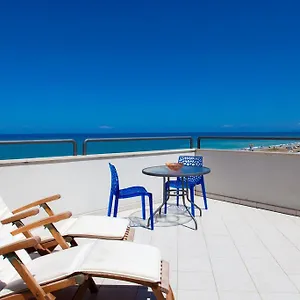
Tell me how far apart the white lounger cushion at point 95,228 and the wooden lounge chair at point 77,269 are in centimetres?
42

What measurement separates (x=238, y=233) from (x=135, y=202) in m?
1.76

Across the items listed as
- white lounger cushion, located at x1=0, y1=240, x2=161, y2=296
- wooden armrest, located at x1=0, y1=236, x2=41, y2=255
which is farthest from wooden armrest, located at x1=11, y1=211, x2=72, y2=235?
wooden armrest, located at x1=0, y1=236, x2=41, y2=255

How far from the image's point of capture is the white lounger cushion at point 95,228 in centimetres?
250

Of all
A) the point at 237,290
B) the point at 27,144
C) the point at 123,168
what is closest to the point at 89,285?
the point at 237,290

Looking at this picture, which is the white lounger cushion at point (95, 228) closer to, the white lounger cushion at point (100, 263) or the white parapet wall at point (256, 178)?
the white lounger cushion at point (100, 263)

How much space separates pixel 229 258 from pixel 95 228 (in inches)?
50.1

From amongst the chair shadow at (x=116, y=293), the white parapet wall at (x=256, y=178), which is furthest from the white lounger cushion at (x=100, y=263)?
the white parapet wall at (x=256, y=178)

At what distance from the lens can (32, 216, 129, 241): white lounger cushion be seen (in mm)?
2504

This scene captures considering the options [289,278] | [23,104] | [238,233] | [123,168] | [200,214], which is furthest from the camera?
[23,104]

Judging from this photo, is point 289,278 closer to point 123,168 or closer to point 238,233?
point 238,233

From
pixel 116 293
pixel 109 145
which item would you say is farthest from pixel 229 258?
pixel 109 145

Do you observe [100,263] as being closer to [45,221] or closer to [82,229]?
[45,221]

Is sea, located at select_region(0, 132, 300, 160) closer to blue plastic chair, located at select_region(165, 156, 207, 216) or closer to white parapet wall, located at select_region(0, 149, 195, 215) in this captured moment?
white parapet wall, located at select_region(0, 149, 195, 215)

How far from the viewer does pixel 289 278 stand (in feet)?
8.37
